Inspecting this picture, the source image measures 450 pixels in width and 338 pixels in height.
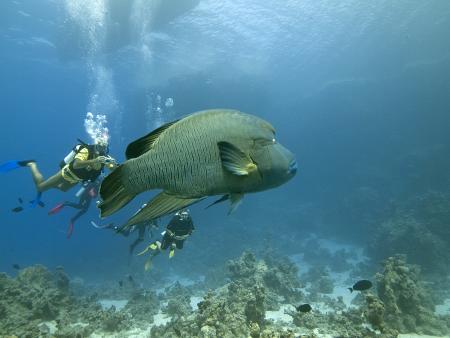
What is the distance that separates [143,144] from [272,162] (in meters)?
0.59

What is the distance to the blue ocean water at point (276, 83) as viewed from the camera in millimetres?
29448

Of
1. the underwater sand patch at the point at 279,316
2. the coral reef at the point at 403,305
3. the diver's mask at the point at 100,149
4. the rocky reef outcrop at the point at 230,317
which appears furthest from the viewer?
the underwater sand patch at the point at 279,316

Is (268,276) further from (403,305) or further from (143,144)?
(143,144)

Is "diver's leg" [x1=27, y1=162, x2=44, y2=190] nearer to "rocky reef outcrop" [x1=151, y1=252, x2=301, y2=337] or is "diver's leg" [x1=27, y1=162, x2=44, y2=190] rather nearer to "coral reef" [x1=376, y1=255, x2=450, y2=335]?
"rocky reef outcrop" [x1=151, y1=252, x2=301, y2=337]

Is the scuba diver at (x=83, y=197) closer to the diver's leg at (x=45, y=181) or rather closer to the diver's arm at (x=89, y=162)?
the diver's leg at (x=45, y=181)

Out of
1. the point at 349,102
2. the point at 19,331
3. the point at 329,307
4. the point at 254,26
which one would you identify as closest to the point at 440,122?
the point at 349,102

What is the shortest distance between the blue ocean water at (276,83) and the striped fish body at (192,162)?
2238cm

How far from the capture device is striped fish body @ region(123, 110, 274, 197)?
144 cm

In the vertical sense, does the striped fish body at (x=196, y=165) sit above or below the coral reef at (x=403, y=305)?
below

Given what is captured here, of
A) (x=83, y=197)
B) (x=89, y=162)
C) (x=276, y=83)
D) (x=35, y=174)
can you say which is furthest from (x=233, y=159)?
(x=276, y=83)

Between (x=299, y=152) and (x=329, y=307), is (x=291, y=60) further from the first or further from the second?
(x=329, y=307)

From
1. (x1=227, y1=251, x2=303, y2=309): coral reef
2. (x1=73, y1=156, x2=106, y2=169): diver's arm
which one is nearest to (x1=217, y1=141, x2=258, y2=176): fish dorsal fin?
(x1=73, y1=156, x2=106, y2=169): diver's arm

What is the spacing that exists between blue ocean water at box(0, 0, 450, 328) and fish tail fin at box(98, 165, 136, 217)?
73.9 feet

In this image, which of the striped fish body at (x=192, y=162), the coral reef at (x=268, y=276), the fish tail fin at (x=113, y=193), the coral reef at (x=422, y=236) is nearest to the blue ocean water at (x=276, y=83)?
the coral reef at (x=422, y=236)
